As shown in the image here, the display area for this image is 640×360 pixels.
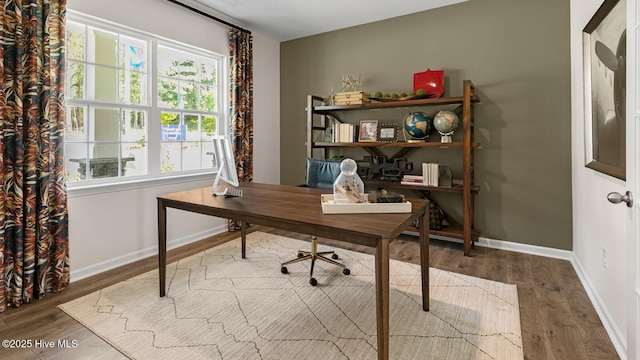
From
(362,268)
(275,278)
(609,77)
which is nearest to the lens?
(609,77)

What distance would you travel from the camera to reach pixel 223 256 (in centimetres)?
→ 316

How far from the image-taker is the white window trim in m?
2.73

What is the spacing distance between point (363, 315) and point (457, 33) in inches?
119

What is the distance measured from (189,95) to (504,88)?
10.8 ft

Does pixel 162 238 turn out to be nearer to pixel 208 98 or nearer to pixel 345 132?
pixel 208 98

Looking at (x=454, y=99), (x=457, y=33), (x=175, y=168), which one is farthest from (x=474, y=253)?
(x=175, y=168)

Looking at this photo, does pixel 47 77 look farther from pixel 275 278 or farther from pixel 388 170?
pixel 388 170

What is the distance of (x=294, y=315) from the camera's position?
2.09 meters

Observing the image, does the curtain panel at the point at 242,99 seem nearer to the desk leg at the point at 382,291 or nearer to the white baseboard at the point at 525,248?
the white baseboard at the point at 525,248

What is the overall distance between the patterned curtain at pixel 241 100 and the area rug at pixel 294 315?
152 centimetres

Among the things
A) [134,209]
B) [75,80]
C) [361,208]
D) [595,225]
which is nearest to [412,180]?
[595,225]

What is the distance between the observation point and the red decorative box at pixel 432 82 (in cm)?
344

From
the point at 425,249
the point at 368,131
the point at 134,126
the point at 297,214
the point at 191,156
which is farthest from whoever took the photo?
the point at 368,131

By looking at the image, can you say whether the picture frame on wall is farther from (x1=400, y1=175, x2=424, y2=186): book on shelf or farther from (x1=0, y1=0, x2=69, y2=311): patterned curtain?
(x1=0, y1=0, x2=69, y2=311): patterned curtain
